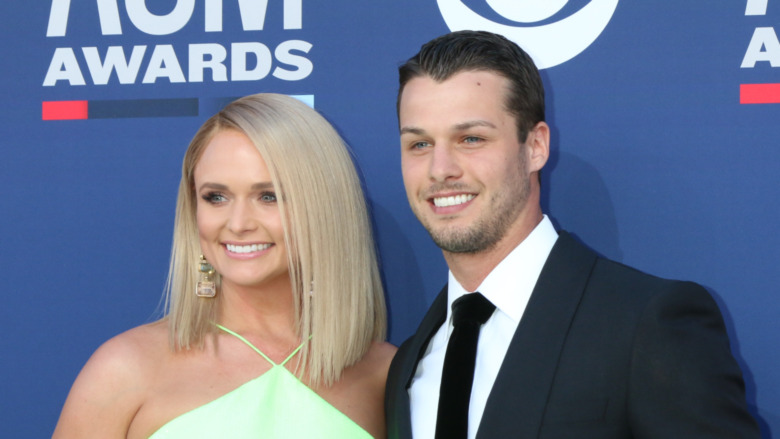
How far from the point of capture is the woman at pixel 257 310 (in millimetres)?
2127

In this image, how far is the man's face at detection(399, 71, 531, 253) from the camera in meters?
2.02

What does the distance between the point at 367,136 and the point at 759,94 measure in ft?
3.72

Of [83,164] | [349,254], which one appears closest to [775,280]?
[349,254]

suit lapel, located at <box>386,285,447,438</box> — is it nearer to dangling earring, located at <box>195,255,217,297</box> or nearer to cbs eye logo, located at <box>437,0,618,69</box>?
dangling earring, located at <box>195,255,217,297</box>

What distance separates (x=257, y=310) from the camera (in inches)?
93.2

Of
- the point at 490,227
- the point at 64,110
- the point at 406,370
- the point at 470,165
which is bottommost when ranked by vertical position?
the point at 406,370

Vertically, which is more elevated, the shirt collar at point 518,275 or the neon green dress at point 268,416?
the shirt collar at point 518,275

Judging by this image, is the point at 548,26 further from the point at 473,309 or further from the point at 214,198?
the point at 214,198

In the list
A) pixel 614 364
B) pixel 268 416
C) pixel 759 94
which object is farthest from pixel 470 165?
pixel 759 94

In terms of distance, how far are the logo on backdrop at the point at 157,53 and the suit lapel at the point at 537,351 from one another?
1187mm

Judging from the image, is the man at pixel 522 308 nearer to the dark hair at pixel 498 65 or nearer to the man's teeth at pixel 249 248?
the dark hair at pixel 498 65

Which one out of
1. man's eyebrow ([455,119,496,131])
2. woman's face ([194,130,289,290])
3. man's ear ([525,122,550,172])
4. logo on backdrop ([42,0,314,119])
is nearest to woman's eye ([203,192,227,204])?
woman's face ([194,130,289,290])

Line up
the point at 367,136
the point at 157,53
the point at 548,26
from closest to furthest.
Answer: the point at 548,26
the point at 367,136
the point at 157,53

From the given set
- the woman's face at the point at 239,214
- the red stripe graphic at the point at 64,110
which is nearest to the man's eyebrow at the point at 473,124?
the woman's face at the point at 239,214
